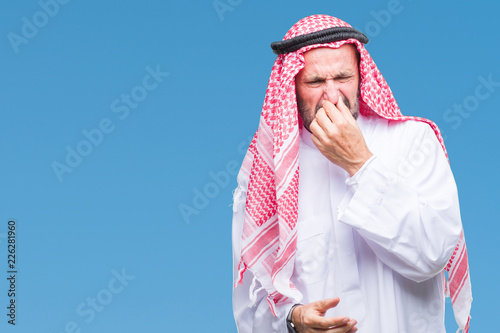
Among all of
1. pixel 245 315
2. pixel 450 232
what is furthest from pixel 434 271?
pixel 245 315

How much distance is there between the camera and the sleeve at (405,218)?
122 inches

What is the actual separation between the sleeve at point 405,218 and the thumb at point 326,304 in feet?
0.83

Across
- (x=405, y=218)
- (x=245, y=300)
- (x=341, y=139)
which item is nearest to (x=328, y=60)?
(x=341, y=139)

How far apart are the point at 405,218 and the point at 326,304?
0.42 m

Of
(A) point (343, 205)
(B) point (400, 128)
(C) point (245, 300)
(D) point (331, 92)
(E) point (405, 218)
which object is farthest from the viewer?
(C) point (245, 300)

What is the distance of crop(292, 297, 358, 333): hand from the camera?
10.3 ft

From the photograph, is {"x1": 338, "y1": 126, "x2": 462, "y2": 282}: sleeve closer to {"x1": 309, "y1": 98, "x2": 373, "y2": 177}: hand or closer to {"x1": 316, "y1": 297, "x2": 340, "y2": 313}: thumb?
{"x1": 309, "y1": 98, "x2": 373, "y2": 177}: hand

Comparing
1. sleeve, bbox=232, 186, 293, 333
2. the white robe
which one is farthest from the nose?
sleeve, bbox=232, 186, 293, 333

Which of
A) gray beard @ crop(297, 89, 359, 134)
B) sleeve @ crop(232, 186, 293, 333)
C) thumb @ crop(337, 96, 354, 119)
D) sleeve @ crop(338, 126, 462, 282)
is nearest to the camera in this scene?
sleeve @ crop(338, 126, 462, 282)

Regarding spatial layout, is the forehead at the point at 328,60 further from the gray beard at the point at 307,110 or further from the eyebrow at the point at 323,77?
the gray beard at the point at 307,110

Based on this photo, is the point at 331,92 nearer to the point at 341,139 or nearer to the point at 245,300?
the point at 341,139

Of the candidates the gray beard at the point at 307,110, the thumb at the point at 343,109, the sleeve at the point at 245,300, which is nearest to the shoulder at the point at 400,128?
the gray beard at the point at 307,110

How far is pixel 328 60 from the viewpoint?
3420 millimetres

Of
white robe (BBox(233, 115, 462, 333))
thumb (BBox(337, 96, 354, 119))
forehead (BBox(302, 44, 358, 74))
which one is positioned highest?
forehead (BBox(302, 44, 358, 74))
